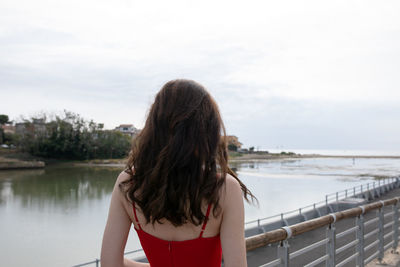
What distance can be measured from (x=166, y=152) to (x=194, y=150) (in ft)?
0.23

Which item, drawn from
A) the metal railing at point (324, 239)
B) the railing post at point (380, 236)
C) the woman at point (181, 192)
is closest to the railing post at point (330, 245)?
the metal railing at point (324, 239)

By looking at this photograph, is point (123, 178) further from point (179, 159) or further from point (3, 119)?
point (3, 119)

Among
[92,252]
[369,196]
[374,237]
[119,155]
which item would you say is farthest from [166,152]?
[119,155]

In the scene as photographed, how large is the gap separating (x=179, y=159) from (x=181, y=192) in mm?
→ 86

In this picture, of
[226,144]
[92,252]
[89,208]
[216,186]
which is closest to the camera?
[216,186]

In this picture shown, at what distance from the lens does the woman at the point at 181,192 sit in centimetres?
85

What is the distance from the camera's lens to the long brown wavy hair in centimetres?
86

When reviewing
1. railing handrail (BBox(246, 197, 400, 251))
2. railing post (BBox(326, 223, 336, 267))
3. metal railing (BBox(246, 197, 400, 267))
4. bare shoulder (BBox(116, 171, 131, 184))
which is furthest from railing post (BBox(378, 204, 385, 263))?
bare shoulder (BBox(116, 171, 131, 184))

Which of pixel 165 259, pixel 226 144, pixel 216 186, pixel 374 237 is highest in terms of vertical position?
pixel 226 144

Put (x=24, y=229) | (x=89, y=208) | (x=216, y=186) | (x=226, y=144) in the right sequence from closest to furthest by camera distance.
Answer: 1. (x=216, y=186)
2. (x=226, y=144)
3. (x=24, y=229)
4. (x=89, y=208)

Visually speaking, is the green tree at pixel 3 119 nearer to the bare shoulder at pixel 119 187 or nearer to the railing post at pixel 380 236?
the railing post at pixel 380 236

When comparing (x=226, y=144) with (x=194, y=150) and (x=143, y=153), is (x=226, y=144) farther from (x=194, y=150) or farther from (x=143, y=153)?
(x=143, y=153)

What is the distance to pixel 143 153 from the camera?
91 cm

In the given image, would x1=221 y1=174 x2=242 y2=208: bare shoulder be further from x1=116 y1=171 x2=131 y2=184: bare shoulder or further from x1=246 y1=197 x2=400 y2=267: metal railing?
x1=246 y1=197 x2=400 y2=267: metal railing
